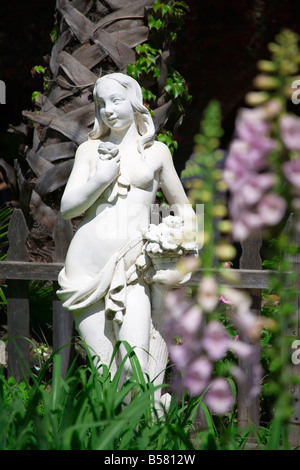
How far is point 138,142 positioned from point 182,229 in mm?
513

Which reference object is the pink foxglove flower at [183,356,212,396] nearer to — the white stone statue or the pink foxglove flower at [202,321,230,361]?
the pink foxglove flower at [202,321,230,361]

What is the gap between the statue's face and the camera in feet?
11.1

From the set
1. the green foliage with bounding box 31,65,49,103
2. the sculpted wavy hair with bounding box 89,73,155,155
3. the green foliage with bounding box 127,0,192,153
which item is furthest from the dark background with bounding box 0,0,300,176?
the sculpted wavy hair with bounding box 89,73,155,155

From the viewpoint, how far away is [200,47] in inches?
309

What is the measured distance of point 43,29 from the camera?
732cm

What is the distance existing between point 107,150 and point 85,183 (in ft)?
0.60

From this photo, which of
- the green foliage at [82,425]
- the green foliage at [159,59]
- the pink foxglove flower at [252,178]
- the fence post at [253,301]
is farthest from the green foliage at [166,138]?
the pink foxglove flower at [252,178]

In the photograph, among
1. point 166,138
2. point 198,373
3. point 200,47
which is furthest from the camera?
point 200,47

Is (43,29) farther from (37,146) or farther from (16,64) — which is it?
(37,146)

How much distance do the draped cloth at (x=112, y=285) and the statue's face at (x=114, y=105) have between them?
0.54 meters

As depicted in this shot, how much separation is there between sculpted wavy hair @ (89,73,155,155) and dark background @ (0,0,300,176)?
12.6 ft

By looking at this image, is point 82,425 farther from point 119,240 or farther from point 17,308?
point 17,308

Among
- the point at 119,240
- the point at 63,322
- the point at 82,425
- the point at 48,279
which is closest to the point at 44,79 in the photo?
the point at 48,279
